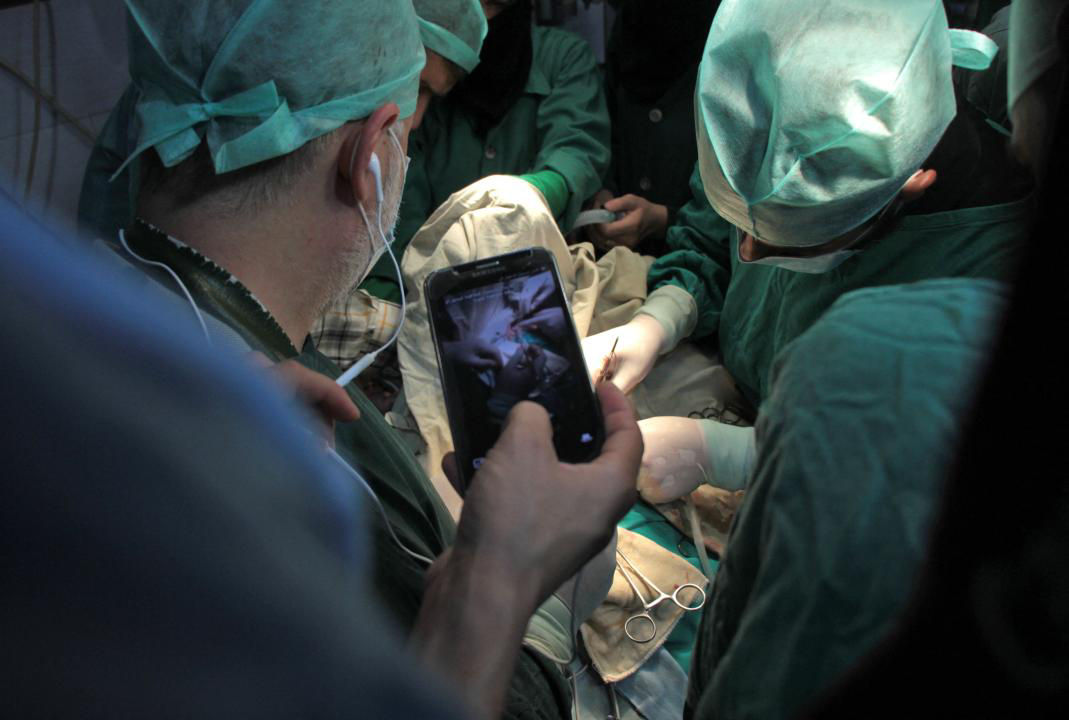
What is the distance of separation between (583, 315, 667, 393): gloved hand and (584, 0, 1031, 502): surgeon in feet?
0.66

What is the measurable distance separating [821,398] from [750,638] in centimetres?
15

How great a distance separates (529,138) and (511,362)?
1.28 metres

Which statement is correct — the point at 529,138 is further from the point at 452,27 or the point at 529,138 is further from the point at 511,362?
the point at 511,362

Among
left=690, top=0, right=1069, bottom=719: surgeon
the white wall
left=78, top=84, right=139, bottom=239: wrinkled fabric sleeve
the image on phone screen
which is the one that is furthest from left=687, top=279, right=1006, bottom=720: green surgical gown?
the white wall

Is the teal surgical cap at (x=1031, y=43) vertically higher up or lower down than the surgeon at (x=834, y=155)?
higher up

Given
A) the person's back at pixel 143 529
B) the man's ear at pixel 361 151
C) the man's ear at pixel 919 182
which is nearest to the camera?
the person's back at pixel 143 529

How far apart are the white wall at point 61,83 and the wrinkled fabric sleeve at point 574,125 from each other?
119 centimetres

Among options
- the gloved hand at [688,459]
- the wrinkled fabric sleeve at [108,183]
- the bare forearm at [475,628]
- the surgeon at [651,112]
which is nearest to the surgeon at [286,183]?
the bare forearm at [475,628]

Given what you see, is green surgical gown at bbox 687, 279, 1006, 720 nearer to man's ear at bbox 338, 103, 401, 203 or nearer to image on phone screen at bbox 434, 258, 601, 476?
image on phone screen at bbox 434, 258, 601, 476

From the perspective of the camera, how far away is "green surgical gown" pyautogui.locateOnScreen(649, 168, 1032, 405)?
0.72 m

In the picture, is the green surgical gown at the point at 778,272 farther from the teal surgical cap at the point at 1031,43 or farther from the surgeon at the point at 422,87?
the surgeon at the point at 422,87

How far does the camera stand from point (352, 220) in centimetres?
87

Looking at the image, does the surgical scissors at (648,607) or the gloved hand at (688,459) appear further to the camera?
the gloved hand at (688,459)

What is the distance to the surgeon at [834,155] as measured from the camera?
2.77ft
